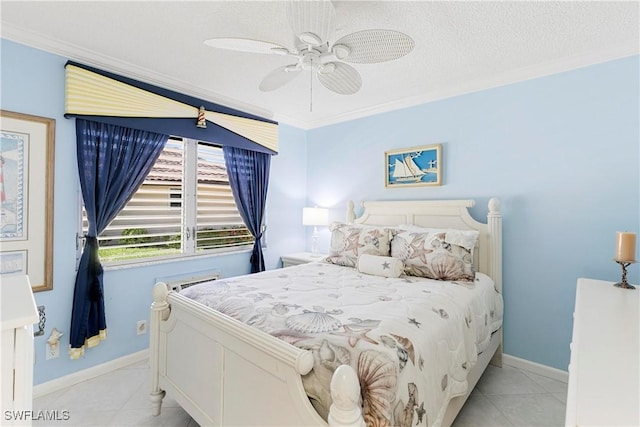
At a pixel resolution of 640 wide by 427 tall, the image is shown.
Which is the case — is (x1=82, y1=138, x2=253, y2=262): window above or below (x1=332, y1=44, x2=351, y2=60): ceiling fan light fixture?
below

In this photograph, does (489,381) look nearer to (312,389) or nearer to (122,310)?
(312,389)

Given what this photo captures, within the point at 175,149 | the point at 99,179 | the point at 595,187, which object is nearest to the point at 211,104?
the point at 175,149

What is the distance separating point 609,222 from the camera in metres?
2.21

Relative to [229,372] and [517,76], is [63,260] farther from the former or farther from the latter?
[517,76]

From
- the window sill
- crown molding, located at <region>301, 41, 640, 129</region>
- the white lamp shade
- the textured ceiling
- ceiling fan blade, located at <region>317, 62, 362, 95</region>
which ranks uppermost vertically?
the textured ceiling

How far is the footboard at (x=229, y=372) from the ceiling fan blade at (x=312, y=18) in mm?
1415

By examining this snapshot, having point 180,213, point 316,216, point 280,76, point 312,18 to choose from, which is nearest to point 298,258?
point 316,216

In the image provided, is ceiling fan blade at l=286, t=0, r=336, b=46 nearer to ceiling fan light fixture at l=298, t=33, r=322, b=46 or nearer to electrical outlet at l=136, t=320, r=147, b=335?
ceiling fan light fixture at l=298, t=33, r=322, b=46

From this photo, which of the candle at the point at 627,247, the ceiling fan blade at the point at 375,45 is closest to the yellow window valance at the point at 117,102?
the ceiling fan blade at the point at 375,45

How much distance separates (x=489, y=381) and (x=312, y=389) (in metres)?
1.89

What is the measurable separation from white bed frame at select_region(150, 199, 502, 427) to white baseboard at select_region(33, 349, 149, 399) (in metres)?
0.87

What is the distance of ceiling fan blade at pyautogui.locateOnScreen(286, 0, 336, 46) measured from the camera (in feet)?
4.45

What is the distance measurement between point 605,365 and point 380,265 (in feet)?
5.11

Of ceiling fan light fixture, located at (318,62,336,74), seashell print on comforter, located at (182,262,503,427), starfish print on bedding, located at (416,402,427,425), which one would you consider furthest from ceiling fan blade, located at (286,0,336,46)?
starfish print on bedding, located at (416,402,427,425)
